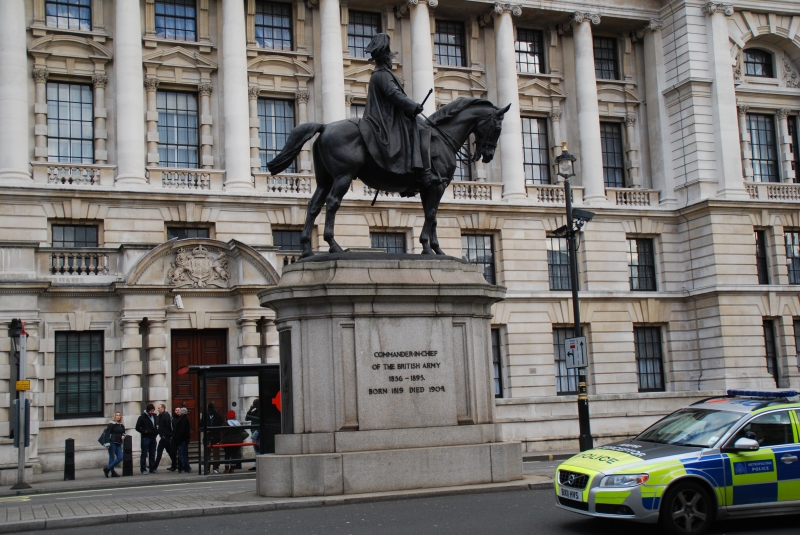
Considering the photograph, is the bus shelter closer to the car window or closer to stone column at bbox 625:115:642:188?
the car window

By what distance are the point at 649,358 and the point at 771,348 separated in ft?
17.3

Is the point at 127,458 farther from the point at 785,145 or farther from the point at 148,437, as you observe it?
the point at 785,145

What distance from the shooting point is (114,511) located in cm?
1258

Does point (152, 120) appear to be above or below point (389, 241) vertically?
above

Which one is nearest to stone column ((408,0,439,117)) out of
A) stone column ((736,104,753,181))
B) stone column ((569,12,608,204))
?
stone column ((569,12,608,204))

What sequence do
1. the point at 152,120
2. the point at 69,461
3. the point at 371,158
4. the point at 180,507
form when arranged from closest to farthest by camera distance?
the point at 180,507 → the point at 371,158 → the point at 69,461 → the point at 152,120

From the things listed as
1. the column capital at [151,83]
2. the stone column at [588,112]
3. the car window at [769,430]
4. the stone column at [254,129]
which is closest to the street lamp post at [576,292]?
the car window at [769,430]

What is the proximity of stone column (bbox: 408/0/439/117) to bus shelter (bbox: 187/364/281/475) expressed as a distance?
17.4 m

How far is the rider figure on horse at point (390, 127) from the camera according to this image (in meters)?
14.2

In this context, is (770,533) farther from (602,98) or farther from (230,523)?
(602,98)

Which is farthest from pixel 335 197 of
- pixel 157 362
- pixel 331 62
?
pixel 331 62

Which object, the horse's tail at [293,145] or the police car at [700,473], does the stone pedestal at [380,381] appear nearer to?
the horse's tail at [293,145]

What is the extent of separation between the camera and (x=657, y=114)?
41.4 metres

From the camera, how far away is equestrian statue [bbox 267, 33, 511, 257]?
560 inches
